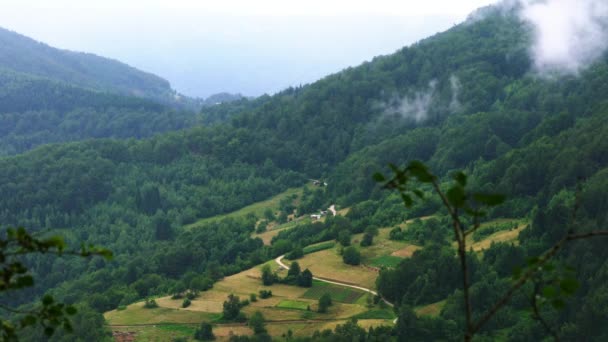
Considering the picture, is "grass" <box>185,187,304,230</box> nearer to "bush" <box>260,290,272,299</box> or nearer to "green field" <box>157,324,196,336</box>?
"bush" <box>260,290,272,299</box>

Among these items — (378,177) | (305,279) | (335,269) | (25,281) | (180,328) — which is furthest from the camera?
(335,269)

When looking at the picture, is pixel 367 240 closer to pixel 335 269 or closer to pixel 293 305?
pixel 335 269

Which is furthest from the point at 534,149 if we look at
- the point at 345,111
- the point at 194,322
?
the point at 345,111

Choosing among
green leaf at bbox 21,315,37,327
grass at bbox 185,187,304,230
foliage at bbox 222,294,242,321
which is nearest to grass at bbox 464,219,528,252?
foliage at bbox 222,294,242,321

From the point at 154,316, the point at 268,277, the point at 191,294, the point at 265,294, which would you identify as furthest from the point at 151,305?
the point at 268,277

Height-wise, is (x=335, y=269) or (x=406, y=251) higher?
(x=406, y=251)

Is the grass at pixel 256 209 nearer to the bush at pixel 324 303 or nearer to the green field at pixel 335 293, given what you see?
the green field at pixel 335 293

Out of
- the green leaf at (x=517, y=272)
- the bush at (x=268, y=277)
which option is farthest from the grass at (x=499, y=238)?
the green leaf at (x=517, y=272)
